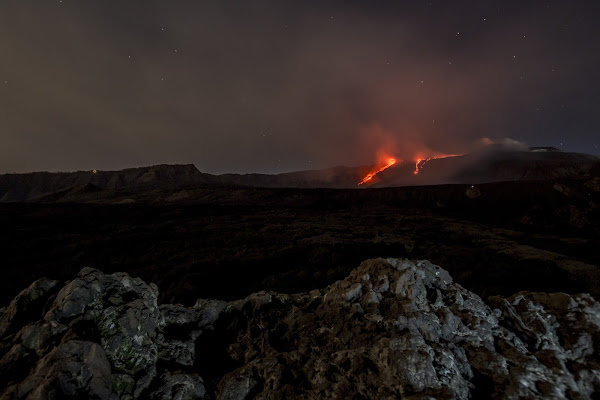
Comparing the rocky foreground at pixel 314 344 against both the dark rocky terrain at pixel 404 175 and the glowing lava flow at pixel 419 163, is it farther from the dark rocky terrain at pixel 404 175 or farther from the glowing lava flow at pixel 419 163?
the glowing lava flow at pixel 419 163

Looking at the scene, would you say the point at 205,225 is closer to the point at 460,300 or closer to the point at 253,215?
the point at 253,215

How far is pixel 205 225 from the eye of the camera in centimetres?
3644

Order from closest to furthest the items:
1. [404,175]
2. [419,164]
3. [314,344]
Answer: [314,344], [404,175], [419,164]

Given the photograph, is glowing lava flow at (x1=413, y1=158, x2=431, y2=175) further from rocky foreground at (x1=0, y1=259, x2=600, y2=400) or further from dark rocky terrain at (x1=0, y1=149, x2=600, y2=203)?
rocky foreground at (x1=0, y1=259, x2=600, y2=400)

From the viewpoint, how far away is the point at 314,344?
516 centimetres

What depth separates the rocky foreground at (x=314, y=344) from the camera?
A: 4055mm

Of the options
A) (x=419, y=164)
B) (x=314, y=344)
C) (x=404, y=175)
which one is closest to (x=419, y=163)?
(x=419, y=164)

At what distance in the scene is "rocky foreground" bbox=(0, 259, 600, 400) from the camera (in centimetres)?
405

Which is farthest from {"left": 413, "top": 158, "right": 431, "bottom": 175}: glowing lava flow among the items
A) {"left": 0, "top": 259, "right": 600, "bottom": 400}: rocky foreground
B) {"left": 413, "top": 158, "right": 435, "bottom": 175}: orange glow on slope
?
{"left": 0, "top": 259, "right": 600, "bottom": 400}: rocky foreground

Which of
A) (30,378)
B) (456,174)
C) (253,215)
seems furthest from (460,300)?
(456,174)

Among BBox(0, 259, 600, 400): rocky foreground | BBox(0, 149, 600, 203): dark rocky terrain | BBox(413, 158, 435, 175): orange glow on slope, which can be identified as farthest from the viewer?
BBox(413, 158, 435, 175): orange glow on slope

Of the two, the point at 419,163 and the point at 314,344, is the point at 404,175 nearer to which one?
the point at 419,163

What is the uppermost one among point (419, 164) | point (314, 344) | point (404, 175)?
point (419, 164)

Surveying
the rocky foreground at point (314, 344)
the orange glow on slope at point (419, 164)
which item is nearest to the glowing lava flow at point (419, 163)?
the orange glow on slope at point (419, 164)
